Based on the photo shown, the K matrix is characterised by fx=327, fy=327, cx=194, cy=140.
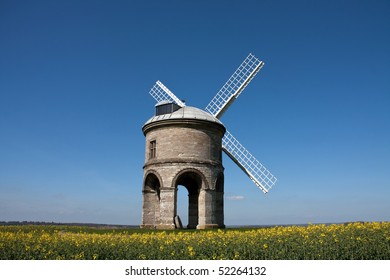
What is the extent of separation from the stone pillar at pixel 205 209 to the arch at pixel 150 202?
9.99ft

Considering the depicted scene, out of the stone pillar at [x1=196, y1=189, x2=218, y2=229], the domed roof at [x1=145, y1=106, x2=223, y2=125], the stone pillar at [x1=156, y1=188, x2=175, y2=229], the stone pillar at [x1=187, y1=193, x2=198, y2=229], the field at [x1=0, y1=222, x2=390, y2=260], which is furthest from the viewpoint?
the stone pillar at [x1=187, y1=193, x2=198, y2=229]

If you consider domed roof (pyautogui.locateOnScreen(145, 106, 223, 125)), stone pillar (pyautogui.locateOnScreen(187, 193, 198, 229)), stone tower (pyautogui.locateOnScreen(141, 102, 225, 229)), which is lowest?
stone pillar (pyautogui.locateOnScreen(187, 193, 198, 229))

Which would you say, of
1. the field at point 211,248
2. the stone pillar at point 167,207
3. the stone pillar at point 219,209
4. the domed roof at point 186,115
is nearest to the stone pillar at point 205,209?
the stone pillar at point 219,209

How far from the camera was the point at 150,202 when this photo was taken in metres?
22.5

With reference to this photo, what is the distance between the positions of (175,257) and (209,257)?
79 centimetres

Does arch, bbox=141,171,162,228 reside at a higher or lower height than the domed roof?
lower

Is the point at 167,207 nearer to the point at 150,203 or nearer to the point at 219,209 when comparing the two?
the point at 150,203

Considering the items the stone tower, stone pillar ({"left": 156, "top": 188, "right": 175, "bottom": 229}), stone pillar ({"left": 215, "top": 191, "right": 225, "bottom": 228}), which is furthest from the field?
stone pillar ({"left": 215, "top": 191, "right": 225, "bottom": 228})

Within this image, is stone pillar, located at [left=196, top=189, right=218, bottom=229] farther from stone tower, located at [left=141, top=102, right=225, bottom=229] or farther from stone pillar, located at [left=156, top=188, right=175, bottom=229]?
stone pillar, located at [left=156, top=188, right=175, bottom=229]

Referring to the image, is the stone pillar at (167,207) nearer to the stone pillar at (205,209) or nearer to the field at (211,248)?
the stone pillar at (205,209)

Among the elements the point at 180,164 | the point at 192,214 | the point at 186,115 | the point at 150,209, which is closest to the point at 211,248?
the point at 180,164

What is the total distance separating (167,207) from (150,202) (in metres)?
2.39

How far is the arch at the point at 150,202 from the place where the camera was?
22.2 m

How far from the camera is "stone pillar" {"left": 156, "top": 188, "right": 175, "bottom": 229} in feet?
67.0
